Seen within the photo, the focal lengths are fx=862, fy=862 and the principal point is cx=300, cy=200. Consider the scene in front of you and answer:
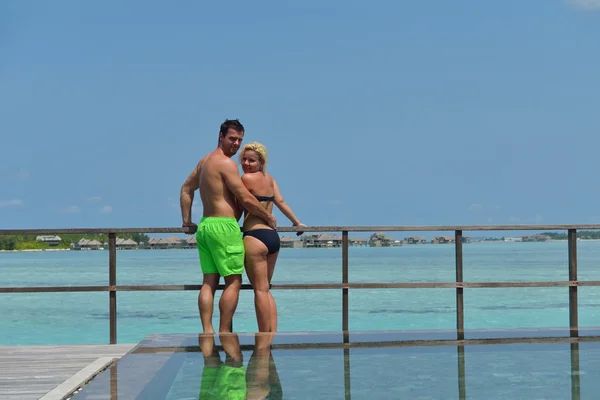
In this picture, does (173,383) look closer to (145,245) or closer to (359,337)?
(359,337)

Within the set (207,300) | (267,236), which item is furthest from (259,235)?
(207,300)

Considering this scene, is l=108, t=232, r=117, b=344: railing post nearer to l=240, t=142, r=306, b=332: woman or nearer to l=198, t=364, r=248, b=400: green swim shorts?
l=240, t=142, r=306, b=332: woman

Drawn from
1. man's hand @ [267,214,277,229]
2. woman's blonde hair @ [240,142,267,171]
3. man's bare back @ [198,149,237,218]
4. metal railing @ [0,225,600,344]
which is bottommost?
metal railing @ [0,225,600,344]

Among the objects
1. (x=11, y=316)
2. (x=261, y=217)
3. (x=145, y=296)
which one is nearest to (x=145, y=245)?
(x=261, y=217)

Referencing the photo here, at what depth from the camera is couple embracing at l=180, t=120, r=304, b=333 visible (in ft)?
17.6

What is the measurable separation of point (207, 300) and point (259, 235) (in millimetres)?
529

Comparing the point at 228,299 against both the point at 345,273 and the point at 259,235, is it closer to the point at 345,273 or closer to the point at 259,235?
the point at 259,235

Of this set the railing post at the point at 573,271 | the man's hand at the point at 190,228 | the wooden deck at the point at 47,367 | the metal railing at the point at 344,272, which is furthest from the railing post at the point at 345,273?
the railing post at the point at 573,271

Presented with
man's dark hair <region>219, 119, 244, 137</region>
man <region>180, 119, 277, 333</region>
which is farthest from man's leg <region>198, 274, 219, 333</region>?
man's dark hair <region>219, 119, 244, 137</region>

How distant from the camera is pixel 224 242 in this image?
17.6 ft

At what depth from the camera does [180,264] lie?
2397 inches

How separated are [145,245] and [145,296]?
105ft

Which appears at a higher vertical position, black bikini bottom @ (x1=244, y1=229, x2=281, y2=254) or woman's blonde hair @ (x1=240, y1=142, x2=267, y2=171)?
woman's blonde hair @ (x1=240, y1=142, x2=267, y2=171)

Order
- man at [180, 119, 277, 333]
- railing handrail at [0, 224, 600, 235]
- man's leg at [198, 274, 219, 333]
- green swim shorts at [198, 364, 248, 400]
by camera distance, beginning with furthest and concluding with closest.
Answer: railing handrail at [0, 224, 600, 235], man's leg at [198, 274, 219, 333], man at [180, 119, 277, 333], green swim shorts at [198, 364, 248, 400]
